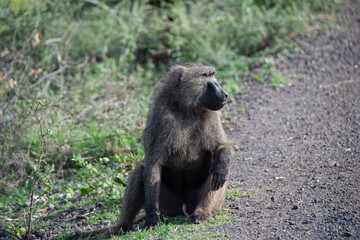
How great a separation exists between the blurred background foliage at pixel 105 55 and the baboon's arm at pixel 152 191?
6.63 feet

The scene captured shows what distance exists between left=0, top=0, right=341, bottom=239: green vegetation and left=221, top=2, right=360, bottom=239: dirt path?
444mm

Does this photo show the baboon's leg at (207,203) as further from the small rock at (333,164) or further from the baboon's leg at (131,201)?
the small rock at (333,164)

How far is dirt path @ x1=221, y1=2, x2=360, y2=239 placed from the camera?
417 centimetres

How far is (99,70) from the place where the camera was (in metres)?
9.79

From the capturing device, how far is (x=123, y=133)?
271 inches

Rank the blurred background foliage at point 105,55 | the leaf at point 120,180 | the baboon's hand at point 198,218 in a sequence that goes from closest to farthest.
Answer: the baboon's hand at point 198,218 < the leaf at point 120,180 < the blurred background foliage at point 105,55

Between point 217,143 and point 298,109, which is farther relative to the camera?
point 298,109

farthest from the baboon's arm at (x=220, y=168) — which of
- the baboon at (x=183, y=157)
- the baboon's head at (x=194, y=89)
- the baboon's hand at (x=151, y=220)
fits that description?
the baboon's hand at (x=151, y=220)

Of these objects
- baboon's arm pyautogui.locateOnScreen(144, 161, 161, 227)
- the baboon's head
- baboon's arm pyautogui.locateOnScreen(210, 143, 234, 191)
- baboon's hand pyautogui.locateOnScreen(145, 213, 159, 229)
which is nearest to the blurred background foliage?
the baboon's head

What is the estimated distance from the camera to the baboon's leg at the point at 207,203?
450 centimetres

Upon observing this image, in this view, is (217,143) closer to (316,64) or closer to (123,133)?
(123,133)

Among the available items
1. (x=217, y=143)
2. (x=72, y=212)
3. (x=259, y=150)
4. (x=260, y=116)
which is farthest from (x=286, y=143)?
(x=72, y=212)

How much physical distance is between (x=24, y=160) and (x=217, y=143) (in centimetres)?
324

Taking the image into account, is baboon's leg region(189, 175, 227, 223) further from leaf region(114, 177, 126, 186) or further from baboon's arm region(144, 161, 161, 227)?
leaf region(114, 177, 126, 186)
